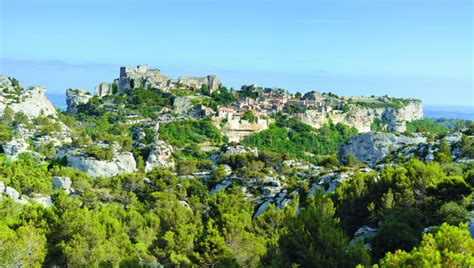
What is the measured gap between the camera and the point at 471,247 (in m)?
12.0

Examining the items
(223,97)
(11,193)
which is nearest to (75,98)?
(223,97)

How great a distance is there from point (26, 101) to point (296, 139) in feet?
129

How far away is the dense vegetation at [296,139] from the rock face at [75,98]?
31.9 meters

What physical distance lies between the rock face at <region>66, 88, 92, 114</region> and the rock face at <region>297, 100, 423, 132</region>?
38.3 m

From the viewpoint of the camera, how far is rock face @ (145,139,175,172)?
50.8 meters

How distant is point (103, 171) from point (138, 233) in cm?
2053

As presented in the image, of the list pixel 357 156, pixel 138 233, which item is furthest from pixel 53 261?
pixel 357 156

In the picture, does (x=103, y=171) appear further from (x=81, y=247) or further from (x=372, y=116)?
(x=372, y=116)

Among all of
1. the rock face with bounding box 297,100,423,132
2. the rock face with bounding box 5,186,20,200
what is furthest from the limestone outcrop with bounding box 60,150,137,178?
the rock face with bounding box 297,100,423,132

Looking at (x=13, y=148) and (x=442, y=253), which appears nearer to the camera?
(x=442, y=253)

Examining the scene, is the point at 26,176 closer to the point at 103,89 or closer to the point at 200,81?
the point at 103,89

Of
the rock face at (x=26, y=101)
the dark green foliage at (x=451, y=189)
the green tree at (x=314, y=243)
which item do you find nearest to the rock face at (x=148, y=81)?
the rock face at (x=26, y=101)

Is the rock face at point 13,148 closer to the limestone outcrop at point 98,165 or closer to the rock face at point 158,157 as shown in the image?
the limestone outcrop at point 98,165

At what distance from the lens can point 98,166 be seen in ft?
Answer: 151
